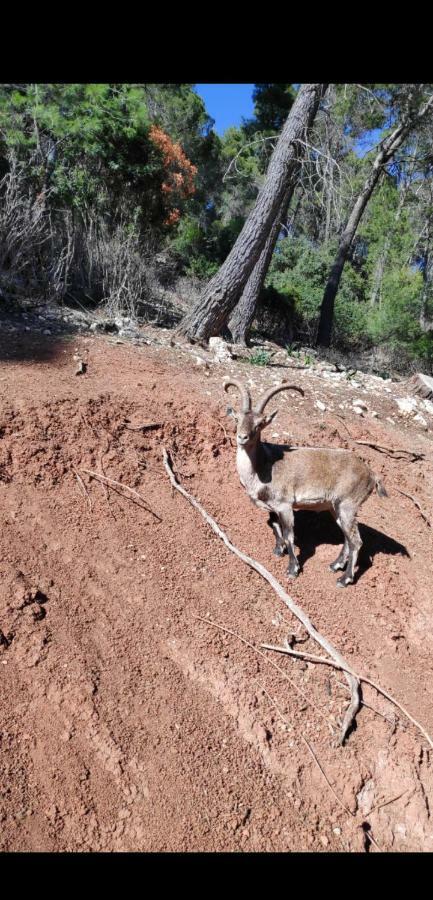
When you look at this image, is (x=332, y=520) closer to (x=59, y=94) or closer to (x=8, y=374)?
(x=8, y=374)

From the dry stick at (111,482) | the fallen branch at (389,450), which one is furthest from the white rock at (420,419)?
the dry stick at (111,482)

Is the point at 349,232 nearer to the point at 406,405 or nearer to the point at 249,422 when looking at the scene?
the point at 406,405

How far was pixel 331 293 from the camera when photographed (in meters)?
18.8

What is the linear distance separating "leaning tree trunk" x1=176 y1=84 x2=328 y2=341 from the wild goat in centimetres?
584

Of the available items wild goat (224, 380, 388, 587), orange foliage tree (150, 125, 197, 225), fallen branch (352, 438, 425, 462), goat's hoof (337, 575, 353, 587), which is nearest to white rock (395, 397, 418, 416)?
fallen branch (352, 438, 425, 462)

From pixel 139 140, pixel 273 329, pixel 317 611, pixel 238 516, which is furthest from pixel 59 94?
pixel 317 611

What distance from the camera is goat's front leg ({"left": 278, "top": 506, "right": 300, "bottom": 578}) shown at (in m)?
5.52

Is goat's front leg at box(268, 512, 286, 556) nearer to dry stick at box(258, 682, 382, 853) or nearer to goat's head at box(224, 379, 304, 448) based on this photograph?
goat's head at box(224, 379, 304, 448)

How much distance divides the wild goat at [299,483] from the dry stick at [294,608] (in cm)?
51

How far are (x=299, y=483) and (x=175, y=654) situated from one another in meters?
2.35

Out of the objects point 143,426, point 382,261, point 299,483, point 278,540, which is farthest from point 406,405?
point 382,261

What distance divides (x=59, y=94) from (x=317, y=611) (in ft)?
44.4

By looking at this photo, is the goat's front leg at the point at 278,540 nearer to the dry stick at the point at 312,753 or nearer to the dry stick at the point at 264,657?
the dry stick at the point at 264,657
